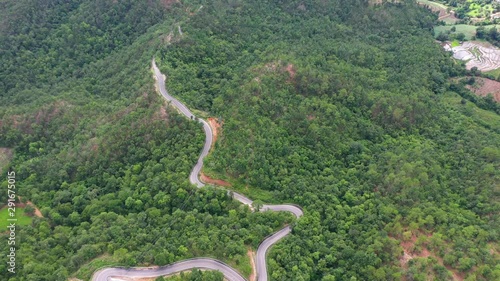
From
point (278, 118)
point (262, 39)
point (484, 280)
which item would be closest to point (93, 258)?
point (278, 118)

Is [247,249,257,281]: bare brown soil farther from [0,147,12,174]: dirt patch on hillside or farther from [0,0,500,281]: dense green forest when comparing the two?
[0,147,12,174]: dirt patch on hillside

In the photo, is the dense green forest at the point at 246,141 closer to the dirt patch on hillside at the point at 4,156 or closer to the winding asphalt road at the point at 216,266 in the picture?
the winding asphalt road at the point at 216,266

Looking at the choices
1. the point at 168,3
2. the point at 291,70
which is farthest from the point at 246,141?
the point at 168,3

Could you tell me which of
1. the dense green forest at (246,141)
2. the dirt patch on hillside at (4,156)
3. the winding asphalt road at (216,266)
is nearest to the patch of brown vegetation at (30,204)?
the dense green forest at (246,141)

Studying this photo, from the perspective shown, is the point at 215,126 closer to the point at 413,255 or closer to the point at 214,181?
the point at 214,181

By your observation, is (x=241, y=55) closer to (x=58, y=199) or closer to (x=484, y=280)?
(x=58, y=199)

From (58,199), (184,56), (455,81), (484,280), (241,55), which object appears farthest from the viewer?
(455,81)

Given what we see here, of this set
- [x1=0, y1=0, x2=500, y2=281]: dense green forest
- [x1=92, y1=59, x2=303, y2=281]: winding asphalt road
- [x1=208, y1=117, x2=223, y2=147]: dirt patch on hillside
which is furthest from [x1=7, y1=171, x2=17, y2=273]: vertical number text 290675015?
[x1=208, y1=117, x2=223, y2=147]: dirt patch on hillside
